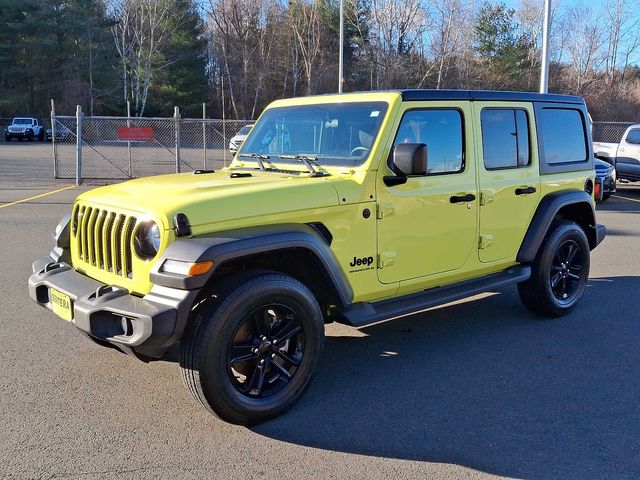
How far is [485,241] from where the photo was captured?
514 cm

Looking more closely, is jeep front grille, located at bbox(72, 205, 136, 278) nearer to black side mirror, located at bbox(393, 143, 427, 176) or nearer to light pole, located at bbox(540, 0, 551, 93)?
black side mirror, located at bbox(393, 143, 427, 176)

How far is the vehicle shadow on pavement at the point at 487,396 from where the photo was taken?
3504 mm

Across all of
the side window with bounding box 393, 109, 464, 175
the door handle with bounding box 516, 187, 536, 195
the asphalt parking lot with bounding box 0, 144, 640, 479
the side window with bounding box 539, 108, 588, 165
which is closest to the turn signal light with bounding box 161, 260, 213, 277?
the asphalt parking lot with bounding box 0, 144, 640, 479

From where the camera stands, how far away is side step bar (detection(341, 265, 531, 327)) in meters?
4.20

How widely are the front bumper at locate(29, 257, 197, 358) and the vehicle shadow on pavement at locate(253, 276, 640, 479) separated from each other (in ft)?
2.92

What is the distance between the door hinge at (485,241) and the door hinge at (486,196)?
0.94 feet

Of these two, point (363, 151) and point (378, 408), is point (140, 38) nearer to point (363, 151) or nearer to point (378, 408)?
point (363, 151)

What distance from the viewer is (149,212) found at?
143 inches

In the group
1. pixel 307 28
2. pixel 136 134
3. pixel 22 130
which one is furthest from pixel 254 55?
pixel 136 134

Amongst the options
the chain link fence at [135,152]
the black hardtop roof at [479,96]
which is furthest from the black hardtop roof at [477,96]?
the chain link fence at [135,152]

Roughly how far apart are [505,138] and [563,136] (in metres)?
1.01

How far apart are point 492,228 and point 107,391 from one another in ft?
10.7

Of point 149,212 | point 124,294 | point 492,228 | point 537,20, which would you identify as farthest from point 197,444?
point 537,20

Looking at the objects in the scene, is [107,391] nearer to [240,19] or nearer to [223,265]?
[223,265]
